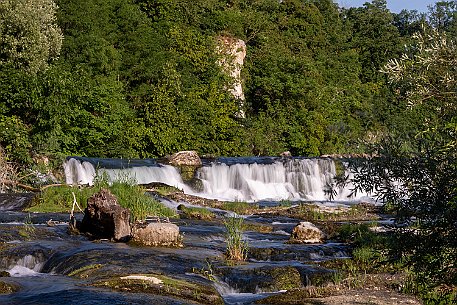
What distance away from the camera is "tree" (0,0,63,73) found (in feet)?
103

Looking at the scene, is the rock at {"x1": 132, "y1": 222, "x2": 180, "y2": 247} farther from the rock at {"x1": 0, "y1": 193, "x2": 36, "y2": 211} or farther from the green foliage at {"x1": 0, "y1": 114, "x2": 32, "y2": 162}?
the green foliage at {"x1": 0, "y1": 114, "x2": 32, "y2": 162}

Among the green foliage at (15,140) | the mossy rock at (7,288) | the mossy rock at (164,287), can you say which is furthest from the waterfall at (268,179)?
the mossy rock at (7,288)

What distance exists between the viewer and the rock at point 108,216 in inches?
575

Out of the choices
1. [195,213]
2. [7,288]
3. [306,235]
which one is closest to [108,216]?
[306,235]

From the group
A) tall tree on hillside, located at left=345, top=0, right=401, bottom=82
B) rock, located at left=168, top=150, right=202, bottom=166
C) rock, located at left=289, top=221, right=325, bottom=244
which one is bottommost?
rock, located at left=289, top=221, right=325, bottom=244

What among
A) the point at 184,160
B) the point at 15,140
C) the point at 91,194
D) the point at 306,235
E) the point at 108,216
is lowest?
the point at 306,235

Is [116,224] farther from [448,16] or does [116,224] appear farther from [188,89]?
[448,16]

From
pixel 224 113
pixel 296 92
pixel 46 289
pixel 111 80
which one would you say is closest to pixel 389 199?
pixel 46 289

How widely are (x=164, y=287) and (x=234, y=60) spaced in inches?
1579

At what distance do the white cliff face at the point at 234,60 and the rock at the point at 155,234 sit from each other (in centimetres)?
3183

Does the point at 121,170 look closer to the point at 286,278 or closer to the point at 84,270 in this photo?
the point at 84,270

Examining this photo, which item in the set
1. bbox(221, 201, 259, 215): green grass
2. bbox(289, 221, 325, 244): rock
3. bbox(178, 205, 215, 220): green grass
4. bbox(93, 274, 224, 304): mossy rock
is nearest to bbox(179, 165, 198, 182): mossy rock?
bbox(221, 201, 259, 215): green grass

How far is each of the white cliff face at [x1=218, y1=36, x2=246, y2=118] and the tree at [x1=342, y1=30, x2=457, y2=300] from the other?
39.0m

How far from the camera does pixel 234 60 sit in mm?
49250
